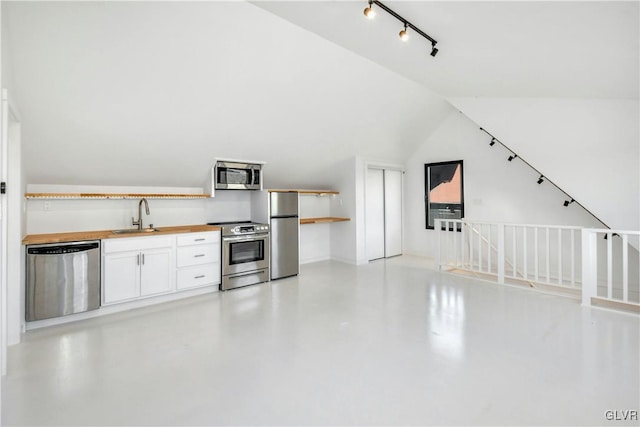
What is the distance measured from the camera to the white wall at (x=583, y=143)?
11.7 feet

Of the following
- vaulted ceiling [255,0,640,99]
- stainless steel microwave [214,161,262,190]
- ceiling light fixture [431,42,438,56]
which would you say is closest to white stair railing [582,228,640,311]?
vaulted ceiling [255,0,640,99]

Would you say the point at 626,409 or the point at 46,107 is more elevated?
the point at 46,107

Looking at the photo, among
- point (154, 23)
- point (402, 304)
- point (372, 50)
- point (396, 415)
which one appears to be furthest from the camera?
point (402, 304)

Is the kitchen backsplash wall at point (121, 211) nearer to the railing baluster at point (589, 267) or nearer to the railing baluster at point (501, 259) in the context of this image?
the railing baluster at point (501, 259)

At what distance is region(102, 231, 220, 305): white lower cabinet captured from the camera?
3595 mm

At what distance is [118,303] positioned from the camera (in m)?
3.67

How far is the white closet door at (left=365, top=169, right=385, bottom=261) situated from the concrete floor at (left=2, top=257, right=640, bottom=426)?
2.66m

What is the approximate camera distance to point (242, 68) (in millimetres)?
3551

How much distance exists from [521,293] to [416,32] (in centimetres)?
354

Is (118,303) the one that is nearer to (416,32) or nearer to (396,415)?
(396,415)

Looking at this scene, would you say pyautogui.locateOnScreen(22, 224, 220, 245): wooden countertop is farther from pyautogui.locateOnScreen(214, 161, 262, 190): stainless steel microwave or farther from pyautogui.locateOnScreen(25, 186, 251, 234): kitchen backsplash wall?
pyautogui.locateOnScreen(214, 161, 262, 190): stainless steel microwave

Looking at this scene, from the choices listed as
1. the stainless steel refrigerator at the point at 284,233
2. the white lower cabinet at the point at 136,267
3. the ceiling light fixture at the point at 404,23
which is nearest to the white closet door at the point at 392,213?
the stainless steel refrigerator at the point at 284,233

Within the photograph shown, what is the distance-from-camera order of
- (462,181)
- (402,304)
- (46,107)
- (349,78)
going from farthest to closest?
1. (462,181)
2. (349,78)
3. (402,304)
4. (46,107)

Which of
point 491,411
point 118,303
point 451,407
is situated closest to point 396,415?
point 451,407
